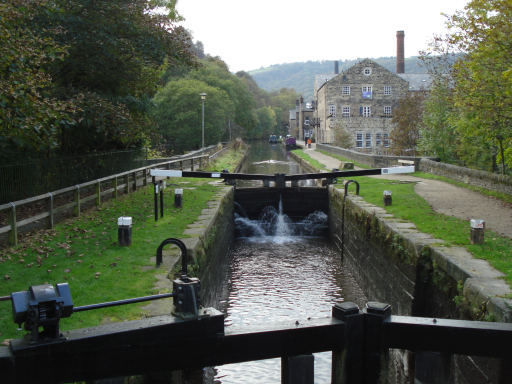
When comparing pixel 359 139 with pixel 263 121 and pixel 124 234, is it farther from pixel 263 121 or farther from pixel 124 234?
pixel 124 234

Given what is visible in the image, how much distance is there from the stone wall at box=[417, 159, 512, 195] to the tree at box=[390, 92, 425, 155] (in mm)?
11037

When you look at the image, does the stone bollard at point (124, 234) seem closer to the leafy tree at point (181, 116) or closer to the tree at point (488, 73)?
the tree at point (488, 73)

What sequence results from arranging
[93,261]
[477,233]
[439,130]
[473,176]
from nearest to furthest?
[93,261]
[477,233]
[473,176]
[439,130]

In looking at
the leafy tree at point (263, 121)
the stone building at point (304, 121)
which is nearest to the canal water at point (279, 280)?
the stone building at point (304, 121)

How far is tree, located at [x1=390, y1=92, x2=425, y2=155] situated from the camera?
3388cm

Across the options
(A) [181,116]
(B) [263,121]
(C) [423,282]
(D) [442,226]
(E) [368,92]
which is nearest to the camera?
(C) [423,282]

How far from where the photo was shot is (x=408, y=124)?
1345 inches

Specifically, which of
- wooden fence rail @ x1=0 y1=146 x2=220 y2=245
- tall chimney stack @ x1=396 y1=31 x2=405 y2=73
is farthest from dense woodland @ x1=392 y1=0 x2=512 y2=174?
tall chimney stack @ x1=396 y1=31 x2=405 y2=73

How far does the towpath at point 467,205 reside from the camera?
11.0 metres

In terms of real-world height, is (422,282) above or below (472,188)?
below

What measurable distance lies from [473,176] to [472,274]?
39.8 ft

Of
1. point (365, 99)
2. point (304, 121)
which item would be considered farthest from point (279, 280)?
point (304, 121)

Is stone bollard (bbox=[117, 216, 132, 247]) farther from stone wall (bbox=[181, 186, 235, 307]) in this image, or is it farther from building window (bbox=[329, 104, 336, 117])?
building window (bbox=[329, 104, 336, 117])

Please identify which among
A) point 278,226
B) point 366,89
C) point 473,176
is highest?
point 366,89
